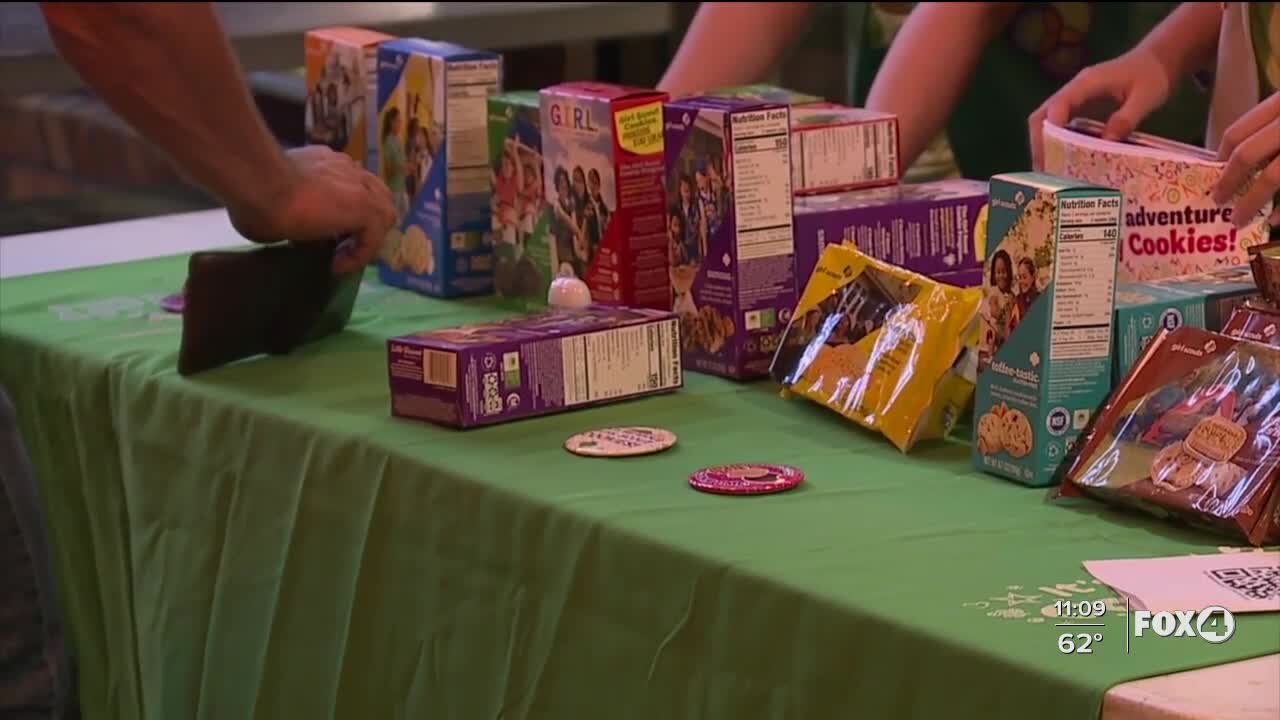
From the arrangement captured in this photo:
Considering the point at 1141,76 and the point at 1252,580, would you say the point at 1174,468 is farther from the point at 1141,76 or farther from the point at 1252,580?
the point at 1141,76

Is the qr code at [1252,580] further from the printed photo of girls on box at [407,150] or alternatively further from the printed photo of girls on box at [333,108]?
the printed photo of girls on box at [333,108]

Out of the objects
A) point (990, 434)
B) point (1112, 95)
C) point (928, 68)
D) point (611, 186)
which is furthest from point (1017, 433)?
point (928, 68)

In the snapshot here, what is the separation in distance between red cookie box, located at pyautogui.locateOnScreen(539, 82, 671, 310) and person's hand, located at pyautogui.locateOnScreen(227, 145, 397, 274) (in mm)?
173

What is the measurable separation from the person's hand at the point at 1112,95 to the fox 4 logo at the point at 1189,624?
0.81m

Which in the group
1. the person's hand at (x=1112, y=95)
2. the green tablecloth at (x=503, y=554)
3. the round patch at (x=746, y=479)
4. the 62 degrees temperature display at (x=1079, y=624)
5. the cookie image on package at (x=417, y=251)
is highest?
the person's hand at (x=1112, y=95)

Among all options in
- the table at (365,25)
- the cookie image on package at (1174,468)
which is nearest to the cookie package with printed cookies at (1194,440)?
the cookie image on package at (1174,468)

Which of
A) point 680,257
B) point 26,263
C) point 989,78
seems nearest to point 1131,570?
point 680,257

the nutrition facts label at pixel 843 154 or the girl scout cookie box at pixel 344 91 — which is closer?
the nutrition facts label at pixel 843 154

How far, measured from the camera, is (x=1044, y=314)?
4.76 feet

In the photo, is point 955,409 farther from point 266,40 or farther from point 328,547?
point 266,40

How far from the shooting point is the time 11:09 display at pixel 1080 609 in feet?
4.01

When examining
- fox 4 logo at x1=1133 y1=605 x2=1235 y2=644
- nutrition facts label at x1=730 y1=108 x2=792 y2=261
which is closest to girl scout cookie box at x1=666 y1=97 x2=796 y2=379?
nutrition facts label at x1=730 y1=108 x2=792 y2=261

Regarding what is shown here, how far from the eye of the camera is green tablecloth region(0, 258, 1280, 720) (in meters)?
1.26

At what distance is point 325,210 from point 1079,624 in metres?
0.80
